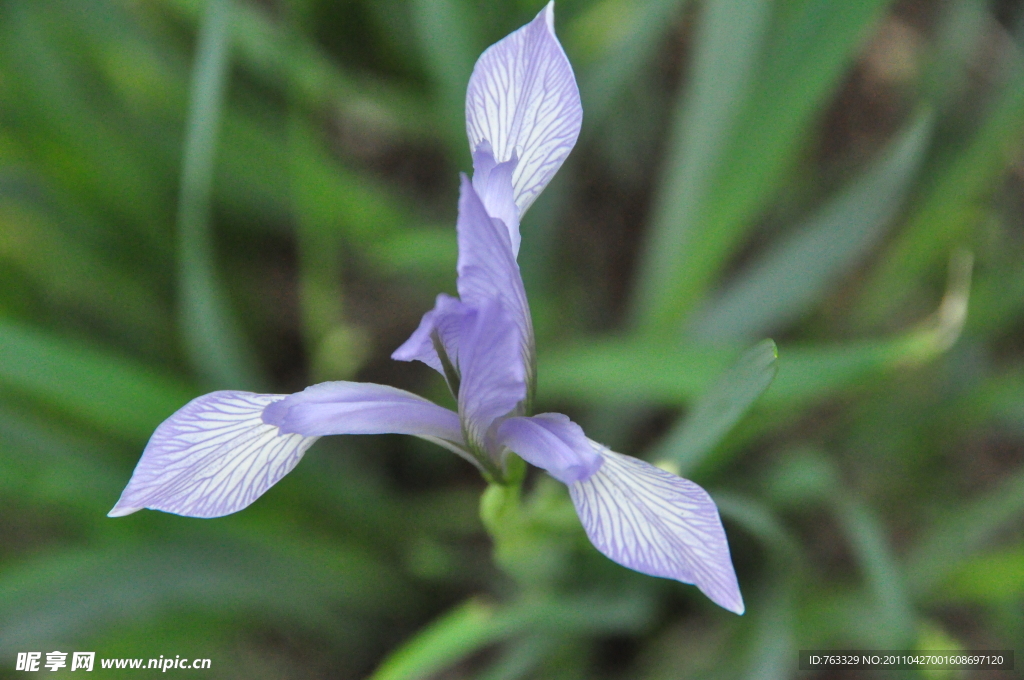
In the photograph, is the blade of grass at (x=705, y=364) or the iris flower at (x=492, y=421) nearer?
the iris flower at (x=492, y=421)

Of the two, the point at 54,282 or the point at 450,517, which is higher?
the point at 54,282

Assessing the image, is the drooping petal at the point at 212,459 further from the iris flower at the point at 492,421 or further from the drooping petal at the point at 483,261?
the drooping petal at the point at 483,261

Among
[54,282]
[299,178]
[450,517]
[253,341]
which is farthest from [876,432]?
[54,282]

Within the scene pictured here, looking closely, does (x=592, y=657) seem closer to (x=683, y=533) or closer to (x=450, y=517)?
(x=450, y=517)

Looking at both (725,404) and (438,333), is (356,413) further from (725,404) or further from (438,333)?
(725,404)

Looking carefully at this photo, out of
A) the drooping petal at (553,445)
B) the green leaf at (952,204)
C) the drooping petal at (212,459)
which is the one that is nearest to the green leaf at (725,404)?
the drooping petal at (553,445)

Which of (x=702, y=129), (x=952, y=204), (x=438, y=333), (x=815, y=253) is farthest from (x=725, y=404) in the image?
(x=952, y=204)

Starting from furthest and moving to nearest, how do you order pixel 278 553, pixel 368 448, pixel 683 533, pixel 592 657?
pixel 368 448, pixel 592 657, pixel 278 553, pixel 683 533

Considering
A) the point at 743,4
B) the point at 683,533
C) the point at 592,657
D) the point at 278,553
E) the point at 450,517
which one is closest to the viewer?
the point at 683,533
